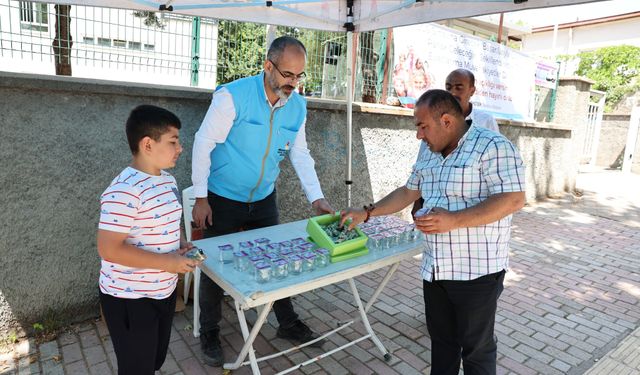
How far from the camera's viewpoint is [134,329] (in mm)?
1723

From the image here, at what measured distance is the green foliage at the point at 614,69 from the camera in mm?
20812

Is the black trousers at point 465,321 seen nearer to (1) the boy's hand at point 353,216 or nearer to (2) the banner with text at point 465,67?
(1) the boy's hand at point 353,216

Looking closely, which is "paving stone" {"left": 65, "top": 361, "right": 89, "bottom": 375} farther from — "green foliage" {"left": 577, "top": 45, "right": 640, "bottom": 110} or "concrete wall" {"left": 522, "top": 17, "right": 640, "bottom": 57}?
"concrete wall" {"left": 522, "top": 17, "right": 640, "bottom": 57}

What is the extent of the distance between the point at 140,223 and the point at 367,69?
4241 millimetres

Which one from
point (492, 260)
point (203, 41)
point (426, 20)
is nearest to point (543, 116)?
point (426, 20)

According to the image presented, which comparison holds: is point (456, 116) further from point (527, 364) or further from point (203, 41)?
point (203, 41)

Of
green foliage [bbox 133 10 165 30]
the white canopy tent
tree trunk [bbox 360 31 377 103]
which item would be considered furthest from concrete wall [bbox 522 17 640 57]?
green foliage [bbox 133 10 165 30]

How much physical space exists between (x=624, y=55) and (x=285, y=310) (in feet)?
86.5

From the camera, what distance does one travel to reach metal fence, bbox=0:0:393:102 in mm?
3094

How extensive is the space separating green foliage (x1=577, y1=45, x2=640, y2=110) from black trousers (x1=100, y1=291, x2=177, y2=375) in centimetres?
2419

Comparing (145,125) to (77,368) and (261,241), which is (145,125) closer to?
(261,241)

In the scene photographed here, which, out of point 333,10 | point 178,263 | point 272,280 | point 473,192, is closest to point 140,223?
point 178,263

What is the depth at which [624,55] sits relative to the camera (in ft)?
72.0

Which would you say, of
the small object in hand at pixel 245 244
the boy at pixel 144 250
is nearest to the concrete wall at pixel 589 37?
the small object in hand at pixel 245 244
